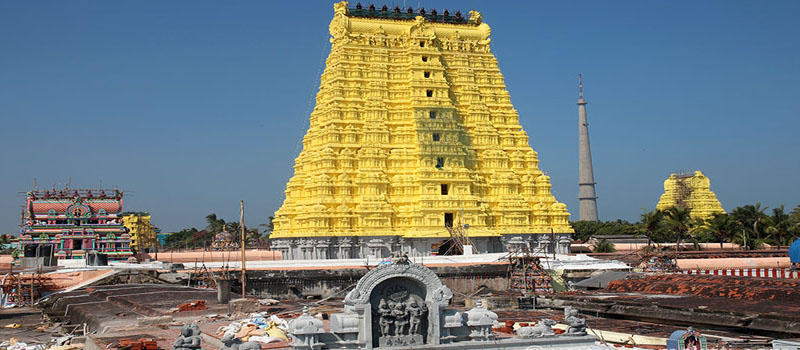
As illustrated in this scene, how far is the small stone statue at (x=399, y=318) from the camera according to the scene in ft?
62.3

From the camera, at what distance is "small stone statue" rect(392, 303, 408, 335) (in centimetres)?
1900

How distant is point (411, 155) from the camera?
184ft

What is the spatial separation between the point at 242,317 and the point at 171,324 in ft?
6.97

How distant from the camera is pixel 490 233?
54.2 meters

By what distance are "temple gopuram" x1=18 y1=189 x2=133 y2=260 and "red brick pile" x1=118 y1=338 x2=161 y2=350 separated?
37.5 metres

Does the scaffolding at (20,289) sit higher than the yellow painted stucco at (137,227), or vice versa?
the yellow painted stucco at (137,227)

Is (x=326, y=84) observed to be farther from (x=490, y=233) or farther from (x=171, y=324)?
(x=171, y=324)

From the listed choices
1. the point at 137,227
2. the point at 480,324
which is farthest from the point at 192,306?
the point at 137,227

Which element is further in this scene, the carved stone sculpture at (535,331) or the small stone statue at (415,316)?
the carved stone sculpture at (535,331)

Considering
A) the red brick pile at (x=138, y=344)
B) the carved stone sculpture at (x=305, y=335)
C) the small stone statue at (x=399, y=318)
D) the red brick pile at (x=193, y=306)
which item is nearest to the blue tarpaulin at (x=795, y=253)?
the red brick pile at (x=193, y=306)

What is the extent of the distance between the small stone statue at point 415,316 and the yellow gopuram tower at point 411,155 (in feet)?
110

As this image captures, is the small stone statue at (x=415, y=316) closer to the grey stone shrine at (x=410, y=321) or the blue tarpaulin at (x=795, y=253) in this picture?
the grey stone shrine at (x=410, y=321)

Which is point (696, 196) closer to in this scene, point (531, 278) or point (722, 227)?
point (722, 227)

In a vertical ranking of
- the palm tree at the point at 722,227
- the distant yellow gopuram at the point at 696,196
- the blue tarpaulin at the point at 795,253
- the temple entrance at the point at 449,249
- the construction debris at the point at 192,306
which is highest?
the distant yellow gopuram at the point at 696,196
